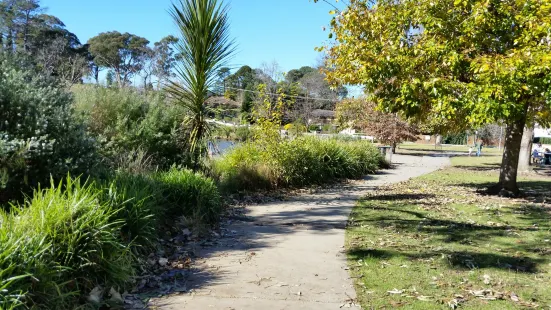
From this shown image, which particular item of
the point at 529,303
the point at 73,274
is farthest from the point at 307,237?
the point at 73,274

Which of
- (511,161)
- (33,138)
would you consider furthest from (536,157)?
(33,138)

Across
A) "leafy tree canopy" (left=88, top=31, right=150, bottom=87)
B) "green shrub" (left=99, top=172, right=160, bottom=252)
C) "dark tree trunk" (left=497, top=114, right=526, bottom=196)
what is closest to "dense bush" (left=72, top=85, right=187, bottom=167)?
"green shrub" (left=99, top=172, right=160, bottom=252)

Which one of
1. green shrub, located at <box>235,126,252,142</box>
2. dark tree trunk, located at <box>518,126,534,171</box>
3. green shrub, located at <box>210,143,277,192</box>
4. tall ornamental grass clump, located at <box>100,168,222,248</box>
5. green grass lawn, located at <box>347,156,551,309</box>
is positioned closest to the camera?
green grass lawn, located at <box>347,156,551,309</box>

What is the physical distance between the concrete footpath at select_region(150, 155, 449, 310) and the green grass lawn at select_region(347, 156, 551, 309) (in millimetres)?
292

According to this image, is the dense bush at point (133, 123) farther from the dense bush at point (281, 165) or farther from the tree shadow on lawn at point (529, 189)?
the tree shadow on lawn at point (529, 189)

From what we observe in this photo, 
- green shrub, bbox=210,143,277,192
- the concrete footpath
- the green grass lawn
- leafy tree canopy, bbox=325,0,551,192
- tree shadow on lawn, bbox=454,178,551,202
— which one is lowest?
the concrete footpath

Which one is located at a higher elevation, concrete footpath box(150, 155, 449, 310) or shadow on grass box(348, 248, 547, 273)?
shadow on grass box(348, 248, 547, 273)

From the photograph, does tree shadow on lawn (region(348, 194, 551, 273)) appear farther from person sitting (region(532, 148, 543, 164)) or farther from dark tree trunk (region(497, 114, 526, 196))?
person sitting (region(532, 148, 543, 164))

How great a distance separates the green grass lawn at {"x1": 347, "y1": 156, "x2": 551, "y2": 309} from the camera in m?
4.64

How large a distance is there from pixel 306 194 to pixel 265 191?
109 centimetres

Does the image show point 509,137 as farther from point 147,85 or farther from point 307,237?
point 147,85

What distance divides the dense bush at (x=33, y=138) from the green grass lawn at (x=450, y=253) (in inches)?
155

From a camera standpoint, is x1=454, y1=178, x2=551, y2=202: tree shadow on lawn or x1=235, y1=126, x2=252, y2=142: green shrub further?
x1=235, y1=126, x2=252, y2=142: green shrub

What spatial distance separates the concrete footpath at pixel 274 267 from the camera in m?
4.43
